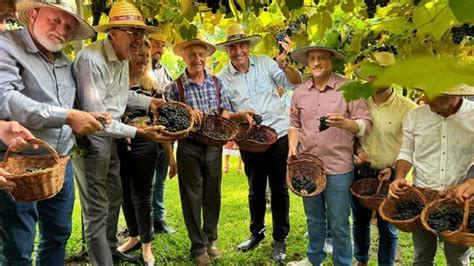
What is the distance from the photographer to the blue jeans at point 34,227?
107 inches

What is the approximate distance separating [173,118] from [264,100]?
1.21 metres

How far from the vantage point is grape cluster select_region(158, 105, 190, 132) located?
11.9 feet

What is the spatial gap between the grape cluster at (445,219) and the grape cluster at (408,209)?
0.18 meters

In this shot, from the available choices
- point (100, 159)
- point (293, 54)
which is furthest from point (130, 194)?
point (293, 54)

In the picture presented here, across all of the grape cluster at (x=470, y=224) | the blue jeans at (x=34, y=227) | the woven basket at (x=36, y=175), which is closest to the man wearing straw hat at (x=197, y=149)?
the blue jeans at (x=34, y=227)

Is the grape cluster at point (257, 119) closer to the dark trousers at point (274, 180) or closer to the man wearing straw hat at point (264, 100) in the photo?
the man wearing straw hat at point (264, 100)

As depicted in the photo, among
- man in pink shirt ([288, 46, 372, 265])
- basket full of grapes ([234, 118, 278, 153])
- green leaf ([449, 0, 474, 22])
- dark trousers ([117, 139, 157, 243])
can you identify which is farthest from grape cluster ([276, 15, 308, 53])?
green leaf ([449, 0, 474, 22])

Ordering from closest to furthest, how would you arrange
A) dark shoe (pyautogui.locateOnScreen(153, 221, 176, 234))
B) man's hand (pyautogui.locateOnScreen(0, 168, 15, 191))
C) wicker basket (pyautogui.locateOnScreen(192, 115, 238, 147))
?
1. man's hand (pyautogui.locateOnScreen(0, 168, 15, 191))
2. wicker basket (pyautogui.locateOnScreen(192, 115, 238, 147))
3. dark shoe (pyautogui.locateOnScreen(153, 221, 176, 234))

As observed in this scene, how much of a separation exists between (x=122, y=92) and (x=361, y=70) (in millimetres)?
3187

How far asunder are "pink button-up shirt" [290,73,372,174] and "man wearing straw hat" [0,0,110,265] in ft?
5.61

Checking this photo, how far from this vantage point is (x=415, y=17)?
49.2 inches

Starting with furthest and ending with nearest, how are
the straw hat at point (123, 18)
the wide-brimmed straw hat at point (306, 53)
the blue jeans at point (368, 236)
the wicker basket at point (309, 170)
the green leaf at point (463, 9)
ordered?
the blue jeans at point (368, 236), the wicker basket at point (309, 170), the wide-brimmed straw hat at point (306, 53), the straw hat at point (123, 18), the green leaf at point (463, 9)

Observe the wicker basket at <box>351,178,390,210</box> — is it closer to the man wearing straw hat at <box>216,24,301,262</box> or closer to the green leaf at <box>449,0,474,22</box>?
the man wearing straw hat at <box>216,24,301,262</box>

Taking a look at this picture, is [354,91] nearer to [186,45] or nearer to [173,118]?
[173,118]
